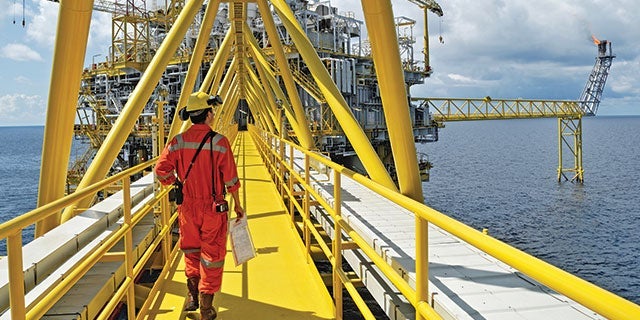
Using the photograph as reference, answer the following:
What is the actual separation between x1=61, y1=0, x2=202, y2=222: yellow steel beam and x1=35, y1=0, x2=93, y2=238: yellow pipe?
16.3 inches

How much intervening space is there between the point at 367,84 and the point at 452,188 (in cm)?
1144

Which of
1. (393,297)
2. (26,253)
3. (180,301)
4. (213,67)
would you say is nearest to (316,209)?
(180,301)

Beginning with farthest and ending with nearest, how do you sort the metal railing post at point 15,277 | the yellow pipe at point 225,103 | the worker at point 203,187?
1. the yellow pipe at point 225,103
2. the worker at point 203,187
3. the metal railing post at point 15,277

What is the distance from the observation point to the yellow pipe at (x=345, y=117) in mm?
5441

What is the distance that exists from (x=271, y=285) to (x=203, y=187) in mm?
1769

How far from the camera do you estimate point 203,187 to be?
3914mm

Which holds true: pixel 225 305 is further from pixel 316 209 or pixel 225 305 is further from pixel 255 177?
pixel 255 177

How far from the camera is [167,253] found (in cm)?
556

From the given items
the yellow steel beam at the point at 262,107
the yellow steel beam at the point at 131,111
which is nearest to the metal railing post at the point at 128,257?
the yellow steel beam at the point at 131,111

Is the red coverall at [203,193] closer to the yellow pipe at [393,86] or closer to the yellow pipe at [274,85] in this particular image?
the yellow pipe at [393,86]

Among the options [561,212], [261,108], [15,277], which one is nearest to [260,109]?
[261,108]

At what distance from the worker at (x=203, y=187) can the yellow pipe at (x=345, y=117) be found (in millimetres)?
1837

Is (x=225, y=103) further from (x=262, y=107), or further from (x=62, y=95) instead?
(x=62, y=95)

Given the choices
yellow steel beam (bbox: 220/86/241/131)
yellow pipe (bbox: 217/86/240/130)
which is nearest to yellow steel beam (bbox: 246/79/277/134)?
yellow pipe (bbox: 217/86/240/130)
